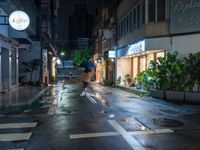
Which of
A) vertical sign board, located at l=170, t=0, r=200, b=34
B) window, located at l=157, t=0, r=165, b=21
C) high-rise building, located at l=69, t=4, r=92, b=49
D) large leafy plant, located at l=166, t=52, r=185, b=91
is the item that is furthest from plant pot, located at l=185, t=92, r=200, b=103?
high-rise building, located at l=69, t=4, r=92, b=49

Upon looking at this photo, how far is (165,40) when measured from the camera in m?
22.4

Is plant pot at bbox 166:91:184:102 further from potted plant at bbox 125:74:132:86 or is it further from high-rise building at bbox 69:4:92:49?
high-rise building at bbox 69:4:92:49

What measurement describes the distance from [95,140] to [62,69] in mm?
100642

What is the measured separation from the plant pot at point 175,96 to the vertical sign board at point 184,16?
4.28m

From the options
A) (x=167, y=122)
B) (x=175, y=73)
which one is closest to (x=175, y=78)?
(x=175, y=73)

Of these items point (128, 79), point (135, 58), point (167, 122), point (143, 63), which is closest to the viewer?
point (167, 122)

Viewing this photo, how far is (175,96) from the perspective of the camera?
18.9m

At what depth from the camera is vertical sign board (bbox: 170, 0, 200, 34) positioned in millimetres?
20328

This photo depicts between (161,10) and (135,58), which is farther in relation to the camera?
(135,58)

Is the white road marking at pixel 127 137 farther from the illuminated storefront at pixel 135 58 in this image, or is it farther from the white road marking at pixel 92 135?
the illuminated storefront at pixel 135 58

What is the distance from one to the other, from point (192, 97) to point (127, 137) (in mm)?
10168

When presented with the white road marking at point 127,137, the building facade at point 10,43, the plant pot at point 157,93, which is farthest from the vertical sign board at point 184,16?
the white road marking at point 127,137

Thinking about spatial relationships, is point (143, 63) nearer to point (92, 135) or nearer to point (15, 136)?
point (92, 135)

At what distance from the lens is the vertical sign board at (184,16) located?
20.3 metres
